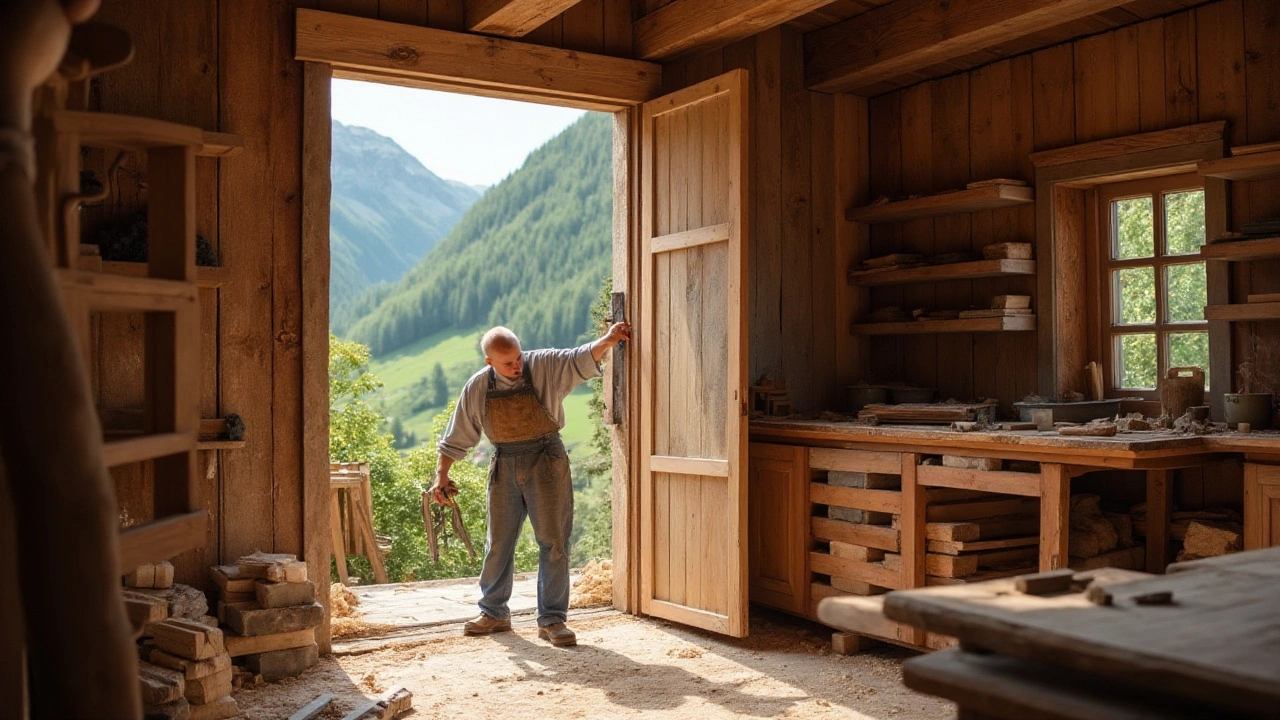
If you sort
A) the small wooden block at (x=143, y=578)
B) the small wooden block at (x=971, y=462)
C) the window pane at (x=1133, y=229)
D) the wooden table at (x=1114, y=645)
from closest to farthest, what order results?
the wooden table at (x=1114, y=645) < the small wooden block at (x=143, y=578) < the small wooden block at (x=971, y=462) < the window pane at (x=1133, y=229)

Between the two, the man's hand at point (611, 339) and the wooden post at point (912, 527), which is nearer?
the wooden post at point (912, 527)

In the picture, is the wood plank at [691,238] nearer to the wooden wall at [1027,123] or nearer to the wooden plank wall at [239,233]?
the wooden wall at [1027,123]

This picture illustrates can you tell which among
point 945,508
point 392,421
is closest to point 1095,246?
point 945,508

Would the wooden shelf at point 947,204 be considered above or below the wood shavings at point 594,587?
above

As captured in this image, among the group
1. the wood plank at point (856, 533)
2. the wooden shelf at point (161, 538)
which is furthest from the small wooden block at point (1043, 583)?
the wood plank at point (856, 533)

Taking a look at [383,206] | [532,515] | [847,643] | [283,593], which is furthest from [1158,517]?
[383,206]

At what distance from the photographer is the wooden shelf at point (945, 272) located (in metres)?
5.10

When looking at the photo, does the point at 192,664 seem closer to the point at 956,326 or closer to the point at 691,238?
the point at 691,238

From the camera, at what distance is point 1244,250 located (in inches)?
164

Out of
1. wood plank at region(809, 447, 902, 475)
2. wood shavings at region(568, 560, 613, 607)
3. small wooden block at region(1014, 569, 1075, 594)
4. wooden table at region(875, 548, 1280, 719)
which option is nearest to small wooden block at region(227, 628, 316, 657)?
wood shavings at region(568, 560, 613, 607)

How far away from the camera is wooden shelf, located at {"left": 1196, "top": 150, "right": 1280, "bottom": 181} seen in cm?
409

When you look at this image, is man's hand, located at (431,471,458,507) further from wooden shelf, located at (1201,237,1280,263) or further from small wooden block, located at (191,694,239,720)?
wooden shelf, located at (1201,237,1280,263)

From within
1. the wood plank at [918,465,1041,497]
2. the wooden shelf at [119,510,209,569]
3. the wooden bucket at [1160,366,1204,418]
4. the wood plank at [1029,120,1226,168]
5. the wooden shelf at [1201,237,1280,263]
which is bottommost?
the wood plank at [918,465,1041,497]

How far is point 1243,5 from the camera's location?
14.5 feet
